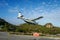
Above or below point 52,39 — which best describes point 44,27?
above

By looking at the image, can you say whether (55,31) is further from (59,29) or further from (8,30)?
(8,30)

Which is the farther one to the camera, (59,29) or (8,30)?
(59,29)

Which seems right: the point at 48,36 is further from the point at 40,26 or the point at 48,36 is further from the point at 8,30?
the point at 8,30

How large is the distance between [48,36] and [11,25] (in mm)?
3816

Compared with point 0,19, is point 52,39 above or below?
below

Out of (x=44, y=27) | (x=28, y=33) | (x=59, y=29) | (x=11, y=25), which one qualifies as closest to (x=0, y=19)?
(x=11, y=25)

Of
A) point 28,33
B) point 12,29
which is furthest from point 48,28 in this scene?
point 12,29

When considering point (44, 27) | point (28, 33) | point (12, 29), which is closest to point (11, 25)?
point (12, 29)

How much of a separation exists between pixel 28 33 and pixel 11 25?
216 centimetres

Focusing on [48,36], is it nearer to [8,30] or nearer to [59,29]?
[59,29]

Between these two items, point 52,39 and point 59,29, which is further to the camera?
point 59,29

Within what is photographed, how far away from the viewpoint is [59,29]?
21031mm

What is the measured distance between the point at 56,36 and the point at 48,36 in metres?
0.73

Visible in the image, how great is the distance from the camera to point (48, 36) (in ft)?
67.2
